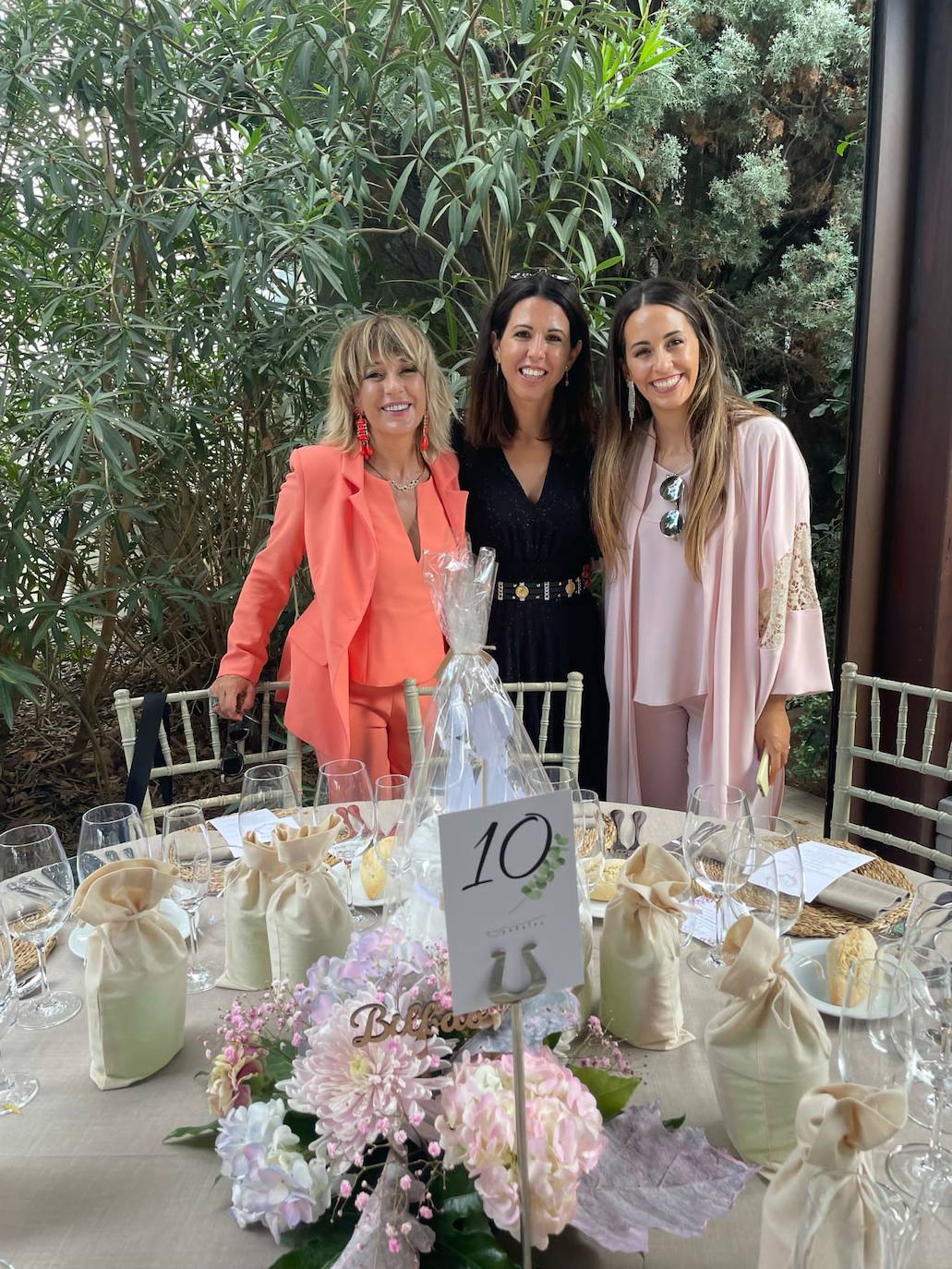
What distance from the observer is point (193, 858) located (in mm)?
1111

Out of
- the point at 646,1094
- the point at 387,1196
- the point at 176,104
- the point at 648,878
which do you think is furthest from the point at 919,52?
the point at 387,1196

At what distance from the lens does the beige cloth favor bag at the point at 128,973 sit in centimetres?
87

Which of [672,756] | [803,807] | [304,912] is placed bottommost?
[803,807]

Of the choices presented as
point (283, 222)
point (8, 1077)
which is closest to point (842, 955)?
point (8, 1077)

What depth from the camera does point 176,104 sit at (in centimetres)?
262

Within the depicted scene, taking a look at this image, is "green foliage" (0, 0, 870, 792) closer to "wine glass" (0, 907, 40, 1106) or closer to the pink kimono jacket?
the pink kimono jacket

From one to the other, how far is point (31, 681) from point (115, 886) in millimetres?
1693

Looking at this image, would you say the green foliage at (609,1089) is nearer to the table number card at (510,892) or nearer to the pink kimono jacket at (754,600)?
the table number card at (510,892)

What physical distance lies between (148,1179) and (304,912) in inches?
10.3

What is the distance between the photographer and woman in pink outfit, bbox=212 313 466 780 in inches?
80.0

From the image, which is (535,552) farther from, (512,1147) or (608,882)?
(512,1147)

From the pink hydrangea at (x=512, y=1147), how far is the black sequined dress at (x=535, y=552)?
5.34ft

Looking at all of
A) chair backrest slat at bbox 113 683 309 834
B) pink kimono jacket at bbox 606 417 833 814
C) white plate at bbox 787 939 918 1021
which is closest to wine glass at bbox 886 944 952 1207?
white plate at bbox 787 939 918 1021

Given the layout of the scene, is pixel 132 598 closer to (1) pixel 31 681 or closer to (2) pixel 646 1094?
(1) pixel 31 681
